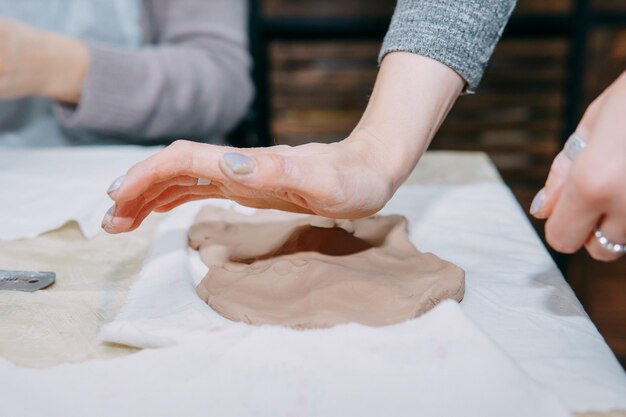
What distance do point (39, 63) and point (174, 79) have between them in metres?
0.27

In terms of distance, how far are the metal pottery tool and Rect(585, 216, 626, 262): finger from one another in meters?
0.50

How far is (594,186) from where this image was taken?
460mm

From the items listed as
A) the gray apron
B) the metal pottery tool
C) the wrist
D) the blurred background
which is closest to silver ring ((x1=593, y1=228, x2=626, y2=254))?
the metal pottery tool

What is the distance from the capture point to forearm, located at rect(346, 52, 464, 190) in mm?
688

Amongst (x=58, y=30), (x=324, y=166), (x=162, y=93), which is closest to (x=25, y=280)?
(x=324, y=166)

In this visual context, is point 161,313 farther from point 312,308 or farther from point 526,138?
point 526,138

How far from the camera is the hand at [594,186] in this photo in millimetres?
456

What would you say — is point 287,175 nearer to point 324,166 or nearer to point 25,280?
point 324,166

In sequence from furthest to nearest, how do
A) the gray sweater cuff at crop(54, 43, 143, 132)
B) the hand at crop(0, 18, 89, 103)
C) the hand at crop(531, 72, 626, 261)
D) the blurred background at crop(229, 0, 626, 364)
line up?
the blurred background at crop(229, 0, 626, 364), the gray sweater cuff at crop(54, 43, 143, 132), the hand at crop(0, 18, 89, 103), the hand at crop(531, 72, 626, 261)

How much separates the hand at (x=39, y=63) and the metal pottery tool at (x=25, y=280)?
0.52 meters

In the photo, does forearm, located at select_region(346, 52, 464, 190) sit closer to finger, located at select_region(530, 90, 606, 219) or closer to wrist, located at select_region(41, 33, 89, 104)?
finger, located at select_region(530, 90, 606, 219)

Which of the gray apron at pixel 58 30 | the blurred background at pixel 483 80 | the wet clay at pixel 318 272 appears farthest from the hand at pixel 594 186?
the blurred background at pixel 483 80

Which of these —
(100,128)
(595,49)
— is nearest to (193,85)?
(100,128)

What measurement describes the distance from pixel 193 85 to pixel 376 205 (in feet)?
2.54
